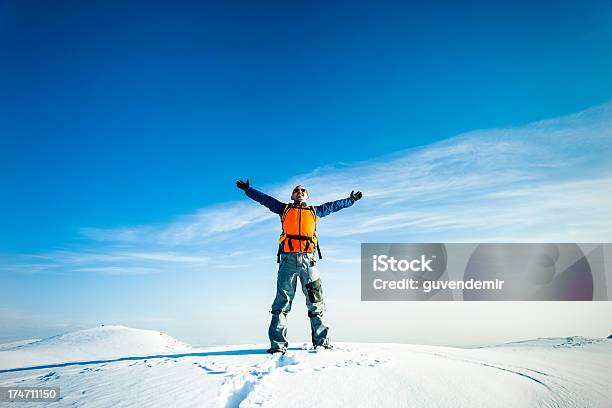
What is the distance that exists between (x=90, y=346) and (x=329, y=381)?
9.32 meters

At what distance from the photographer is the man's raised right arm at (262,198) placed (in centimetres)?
760

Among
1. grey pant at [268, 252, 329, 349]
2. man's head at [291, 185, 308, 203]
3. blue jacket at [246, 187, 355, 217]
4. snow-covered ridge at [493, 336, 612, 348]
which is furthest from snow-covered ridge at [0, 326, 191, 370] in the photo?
snow-covered ridge at [493, 336, 612, 348]

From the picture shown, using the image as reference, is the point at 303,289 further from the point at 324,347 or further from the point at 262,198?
the point at 262,198

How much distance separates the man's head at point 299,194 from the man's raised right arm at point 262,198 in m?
0.33

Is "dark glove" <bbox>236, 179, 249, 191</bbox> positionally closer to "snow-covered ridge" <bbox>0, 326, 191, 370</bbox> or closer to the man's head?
the man's head

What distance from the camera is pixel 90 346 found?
1061 centimetres

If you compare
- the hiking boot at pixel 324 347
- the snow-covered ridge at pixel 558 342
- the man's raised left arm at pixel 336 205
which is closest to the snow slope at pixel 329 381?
the hiking boot at pixel 324 347

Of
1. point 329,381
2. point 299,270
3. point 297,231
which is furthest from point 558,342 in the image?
point 329,381

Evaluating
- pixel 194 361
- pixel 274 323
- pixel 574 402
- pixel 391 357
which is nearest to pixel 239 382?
pixel 194 361

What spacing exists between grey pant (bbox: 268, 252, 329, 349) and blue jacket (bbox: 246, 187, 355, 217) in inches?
41.5

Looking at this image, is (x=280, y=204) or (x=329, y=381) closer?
(x=329, y=381)

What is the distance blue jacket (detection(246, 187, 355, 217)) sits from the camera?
7.61 metres

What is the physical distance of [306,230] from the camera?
7.28 metres

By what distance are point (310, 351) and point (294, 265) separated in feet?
5.51
